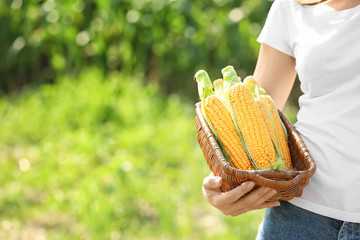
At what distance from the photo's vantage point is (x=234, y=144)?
1.17 meters

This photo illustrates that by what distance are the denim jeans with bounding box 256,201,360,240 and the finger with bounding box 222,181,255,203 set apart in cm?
16

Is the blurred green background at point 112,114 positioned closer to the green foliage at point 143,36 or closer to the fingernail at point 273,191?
the green foliage at point 143,36

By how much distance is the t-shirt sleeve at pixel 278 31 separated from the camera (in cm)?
130

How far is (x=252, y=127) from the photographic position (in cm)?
117

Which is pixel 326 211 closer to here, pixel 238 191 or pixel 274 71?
pixel 238 191

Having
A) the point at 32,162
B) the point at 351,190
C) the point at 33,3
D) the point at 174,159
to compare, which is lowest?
the point at 174,159

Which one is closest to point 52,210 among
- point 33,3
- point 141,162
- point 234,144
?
point 141,162

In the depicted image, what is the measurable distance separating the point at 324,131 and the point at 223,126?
202mm

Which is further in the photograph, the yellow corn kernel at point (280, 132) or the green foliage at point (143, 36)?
the green foliage at point (143, 36)

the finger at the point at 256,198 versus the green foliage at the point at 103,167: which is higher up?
the finger at the point at 256,198

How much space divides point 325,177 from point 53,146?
2.44 meters

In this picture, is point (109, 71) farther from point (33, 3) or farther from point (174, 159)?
point (174, 159)

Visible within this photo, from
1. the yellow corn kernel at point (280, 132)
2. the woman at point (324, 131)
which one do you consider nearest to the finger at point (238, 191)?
the woman at point (324, 131)

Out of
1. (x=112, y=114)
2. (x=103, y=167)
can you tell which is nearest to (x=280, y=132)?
(x=103, y=167)
